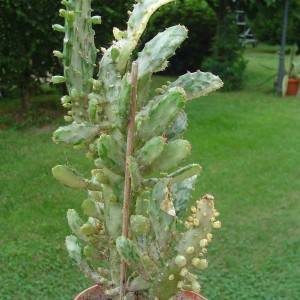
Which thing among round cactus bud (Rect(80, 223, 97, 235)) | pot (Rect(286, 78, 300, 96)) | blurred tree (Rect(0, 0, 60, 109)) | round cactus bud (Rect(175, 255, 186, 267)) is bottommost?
pot (Rect(286, 78, 300, 96))

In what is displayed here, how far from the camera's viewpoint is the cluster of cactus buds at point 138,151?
1.69 m

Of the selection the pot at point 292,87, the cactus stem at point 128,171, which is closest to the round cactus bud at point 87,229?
the cactus stem at point 128,171

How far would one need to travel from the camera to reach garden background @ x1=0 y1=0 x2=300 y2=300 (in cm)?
380

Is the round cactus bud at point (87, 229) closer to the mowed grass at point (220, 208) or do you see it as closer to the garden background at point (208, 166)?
the garden background at point (208, 166)

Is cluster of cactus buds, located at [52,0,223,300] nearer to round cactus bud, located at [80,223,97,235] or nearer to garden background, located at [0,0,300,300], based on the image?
round cactus bud, located at [80,223,97,235]

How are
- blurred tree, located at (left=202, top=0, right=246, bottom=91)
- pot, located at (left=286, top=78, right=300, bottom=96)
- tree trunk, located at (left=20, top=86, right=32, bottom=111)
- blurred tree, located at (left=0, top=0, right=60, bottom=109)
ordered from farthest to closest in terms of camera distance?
blurred tree, located at (left=202, top=0, right=246, bottom=91) < pot, located at (left=286, top=78, right=300, bottom=96) < tree trunk, located at (left=20, top=86, right=32, bottom=111) < blurred tree, located at (left=0, top=0, right=60, bottom=109)

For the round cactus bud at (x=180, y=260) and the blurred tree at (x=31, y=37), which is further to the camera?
the blurred tree at (x=31, y=37)

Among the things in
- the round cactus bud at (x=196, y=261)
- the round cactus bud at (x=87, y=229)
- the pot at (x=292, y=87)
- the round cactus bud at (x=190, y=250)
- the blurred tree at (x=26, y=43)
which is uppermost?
the round cactus bud at (x=190, y=250)

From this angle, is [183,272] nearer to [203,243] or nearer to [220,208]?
[203,243]

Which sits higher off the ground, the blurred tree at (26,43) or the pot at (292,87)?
the blurred tree at (26,43)

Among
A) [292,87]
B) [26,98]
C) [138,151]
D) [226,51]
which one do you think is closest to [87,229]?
[138,151]

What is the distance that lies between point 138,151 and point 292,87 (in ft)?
29.5

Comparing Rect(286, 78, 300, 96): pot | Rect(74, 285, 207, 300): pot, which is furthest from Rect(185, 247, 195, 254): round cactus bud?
Rect(286, 78, 300, 96): pot

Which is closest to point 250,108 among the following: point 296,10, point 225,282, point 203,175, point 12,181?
point 296,10
